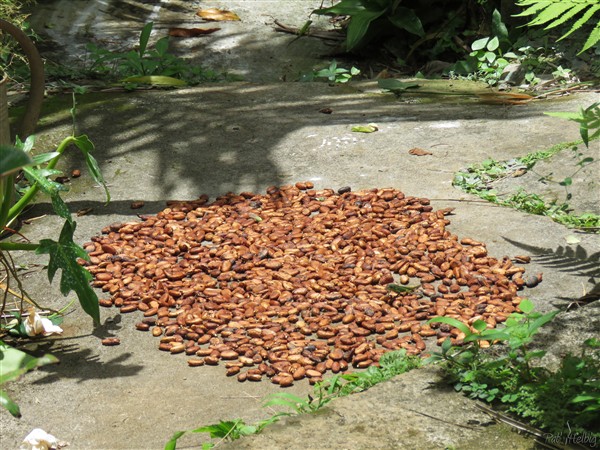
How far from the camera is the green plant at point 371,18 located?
6246mm

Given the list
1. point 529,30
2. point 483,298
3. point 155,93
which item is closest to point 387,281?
point 483,298

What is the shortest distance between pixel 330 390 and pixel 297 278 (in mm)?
835

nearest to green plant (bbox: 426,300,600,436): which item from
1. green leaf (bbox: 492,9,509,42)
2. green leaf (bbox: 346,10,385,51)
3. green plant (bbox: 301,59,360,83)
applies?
green plant (bbox: 301,59,360,83)

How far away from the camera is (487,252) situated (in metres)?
3.42

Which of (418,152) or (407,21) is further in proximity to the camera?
(407,21)

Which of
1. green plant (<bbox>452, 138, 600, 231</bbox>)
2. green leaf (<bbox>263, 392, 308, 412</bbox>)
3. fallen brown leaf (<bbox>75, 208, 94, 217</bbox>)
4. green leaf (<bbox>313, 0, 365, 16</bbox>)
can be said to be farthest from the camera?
green leaf (<bbox>313, 0, 365, 16</bbox>)

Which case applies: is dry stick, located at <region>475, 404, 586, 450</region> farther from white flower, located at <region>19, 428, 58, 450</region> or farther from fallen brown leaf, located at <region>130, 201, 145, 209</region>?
fallen brown leaf, located at <region>130, 201, 145, 209</region>

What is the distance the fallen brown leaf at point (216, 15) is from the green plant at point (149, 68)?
1.48 m

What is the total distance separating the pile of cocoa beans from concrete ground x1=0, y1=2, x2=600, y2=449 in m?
0.10

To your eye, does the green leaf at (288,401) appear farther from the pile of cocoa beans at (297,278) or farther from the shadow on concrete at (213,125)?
the shadow on concrete at (213,125)

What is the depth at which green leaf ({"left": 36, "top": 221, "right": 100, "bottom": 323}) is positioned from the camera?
288 centimetres

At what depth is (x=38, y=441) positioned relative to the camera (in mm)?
2363

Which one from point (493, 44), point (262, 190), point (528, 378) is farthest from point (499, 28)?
point (528, 378)

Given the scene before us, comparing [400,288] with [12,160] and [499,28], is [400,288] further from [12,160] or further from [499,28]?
[499,28]
